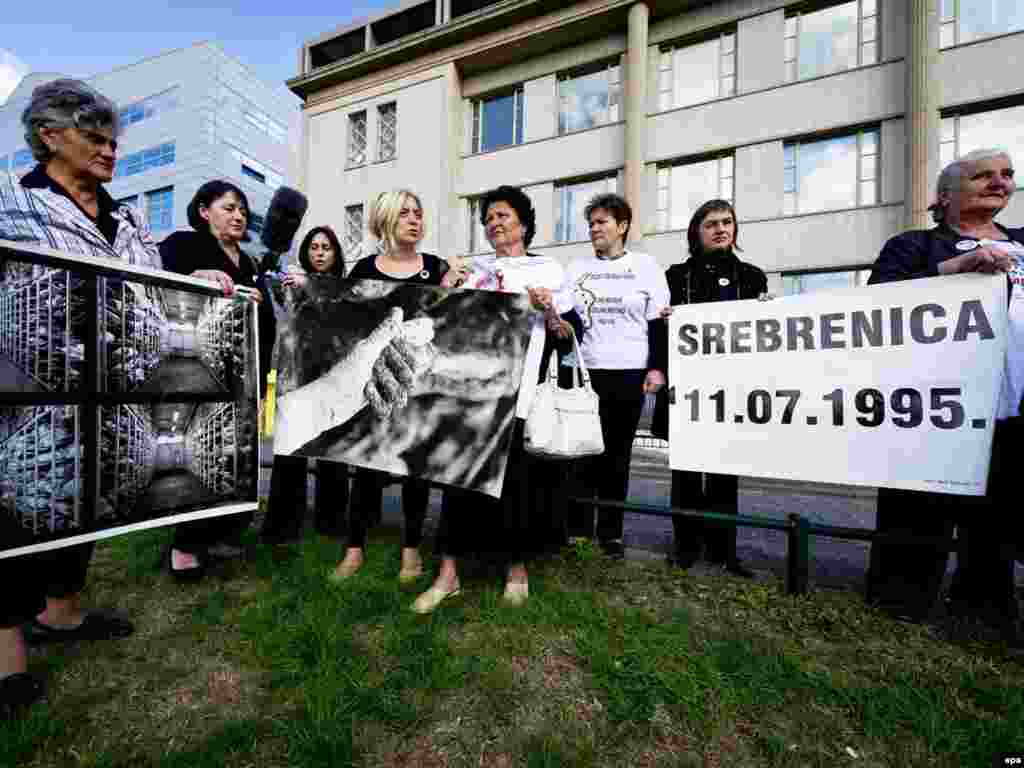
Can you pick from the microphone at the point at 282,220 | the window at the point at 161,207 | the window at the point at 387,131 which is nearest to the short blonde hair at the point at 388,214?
the microphone at the point at 282,220

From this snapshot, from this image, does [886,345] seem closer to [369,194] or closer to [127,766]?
[127,766]

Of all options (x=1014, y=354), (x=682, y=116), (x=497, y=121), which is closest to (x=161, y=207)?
(x=497, y=121)

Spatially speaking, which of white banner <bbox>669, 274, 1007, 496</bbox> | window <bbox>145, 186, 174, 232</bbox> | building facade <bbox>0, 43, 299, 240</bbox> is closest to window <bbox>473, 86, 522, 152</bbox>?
white banner <bbox>669, 274, 1007, 496</bbox>

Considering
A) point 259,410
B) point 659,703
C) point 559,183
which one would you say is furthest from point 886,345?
point 559,183

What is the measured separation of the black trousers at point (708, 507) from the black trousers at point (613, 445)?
337mm

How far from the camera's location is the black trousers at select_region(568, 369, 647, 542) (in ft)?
9.55

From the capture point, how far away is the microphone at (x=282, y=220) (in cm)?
329

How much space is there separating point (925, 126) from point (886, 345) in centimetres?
1139

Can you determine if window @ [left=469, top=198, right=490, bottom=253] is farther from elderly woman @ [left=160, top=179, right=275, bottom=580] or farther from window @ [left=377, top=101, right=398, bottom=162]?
elderly woman @ [left=160, top=179, right=275, bottom=580]

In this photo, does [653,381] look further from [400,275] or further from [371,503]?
[371,503]

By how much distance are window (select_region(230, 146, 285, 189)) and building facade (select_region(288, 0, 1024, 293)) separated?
71.7 feet

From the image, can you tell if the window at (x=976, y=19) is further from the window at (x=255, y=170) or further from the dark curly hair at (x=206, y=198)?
the window at (x=255, y=170)

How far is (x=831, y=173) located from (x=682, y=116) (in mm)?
3799

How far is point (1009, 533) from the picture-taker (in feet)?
6.85
